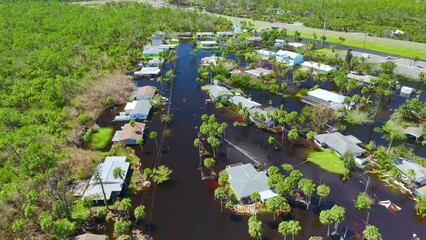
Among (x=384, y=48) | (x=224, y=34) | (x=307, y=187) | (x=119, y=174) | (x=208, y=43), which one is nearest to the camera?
(x=307, y=187)

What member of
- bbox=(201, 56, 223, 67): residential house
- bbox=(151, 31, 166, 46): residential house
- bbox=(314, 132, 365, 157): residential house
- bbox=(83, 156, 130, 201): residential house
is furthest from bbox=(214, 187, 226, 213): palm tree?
bbox=(151, 31, 166, 46): residential house

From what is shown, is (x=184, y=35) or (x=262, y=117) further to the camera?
(x=184, y=35)

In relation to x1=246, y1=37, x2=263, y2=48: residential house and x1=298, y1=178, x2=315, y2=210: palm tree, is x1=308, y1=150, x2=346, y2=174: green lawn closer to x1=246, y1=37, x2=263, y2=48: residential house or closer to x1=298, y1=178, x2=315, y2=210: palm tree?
x1=298, y1=178, x2=315, y2=210: palm tree

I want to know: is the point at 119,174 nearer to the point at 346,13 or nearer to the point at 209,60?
the point at 209,60

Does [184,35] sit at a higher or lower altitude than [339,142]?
higher

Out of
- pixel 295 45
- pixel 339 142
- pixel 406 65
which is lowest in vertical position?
pixel 339 142

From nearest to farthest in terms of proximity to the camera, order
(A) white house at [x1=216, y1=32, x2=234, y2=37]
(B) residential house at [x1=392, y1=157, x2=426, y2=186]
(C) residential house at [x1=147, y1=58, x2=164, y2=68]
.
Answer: (B) residential house at [x1=392, y1=157, x2=426, y2=186], (C) residential house at [x1=147, y1=58, x2=164, y2=68], (A) white house at [x1=216, y1=32, x2=234, y2=37]

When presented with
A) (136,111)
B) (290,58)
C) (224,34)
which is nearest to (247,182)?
(136,111)
